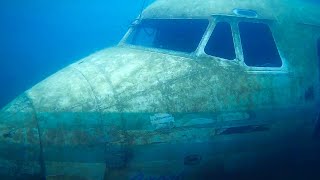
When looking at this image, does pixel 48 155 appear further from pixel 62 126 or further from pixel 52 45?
pixel 52 45

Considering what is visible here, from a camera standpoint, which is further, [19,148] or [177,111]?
[177,111]

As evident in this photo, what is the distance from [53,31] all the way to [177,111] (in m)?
70.2

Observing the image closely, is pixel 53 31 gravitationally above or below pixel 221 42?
below

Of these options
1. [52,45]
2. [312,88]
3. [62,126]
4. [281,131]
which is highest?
[62,126]

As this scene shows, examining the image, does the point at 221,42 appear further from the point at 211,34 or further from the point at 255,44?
the point at 211,34

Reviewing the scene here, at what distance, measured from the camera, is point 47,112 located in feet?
12.6

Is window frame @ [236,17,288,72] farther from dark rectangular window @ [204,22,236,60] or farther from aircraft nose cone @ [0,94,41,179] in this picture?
aircraft nose cone @ [0,94,41,179]

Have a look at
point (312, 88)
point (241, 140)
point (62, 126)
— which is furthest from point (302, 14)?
point (62, 126)

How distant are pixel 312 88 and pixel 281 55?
731mm

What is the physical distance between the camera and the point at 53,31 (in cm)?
6912

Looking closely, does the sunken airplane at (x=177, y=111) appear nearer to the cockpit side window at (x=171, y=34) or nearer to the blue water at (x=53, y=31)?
the cockpit side window at (x=171, y=34)

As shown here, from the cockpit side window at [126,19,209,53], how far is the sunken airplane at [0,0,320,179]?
789 mm

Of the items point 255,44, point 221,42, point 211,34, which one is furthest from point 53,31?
point 211,34

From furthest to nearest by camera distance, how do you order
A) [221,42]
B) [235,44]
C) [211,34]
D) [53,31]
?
[53,31]
[221,42]
[211,34]
[235,44]
